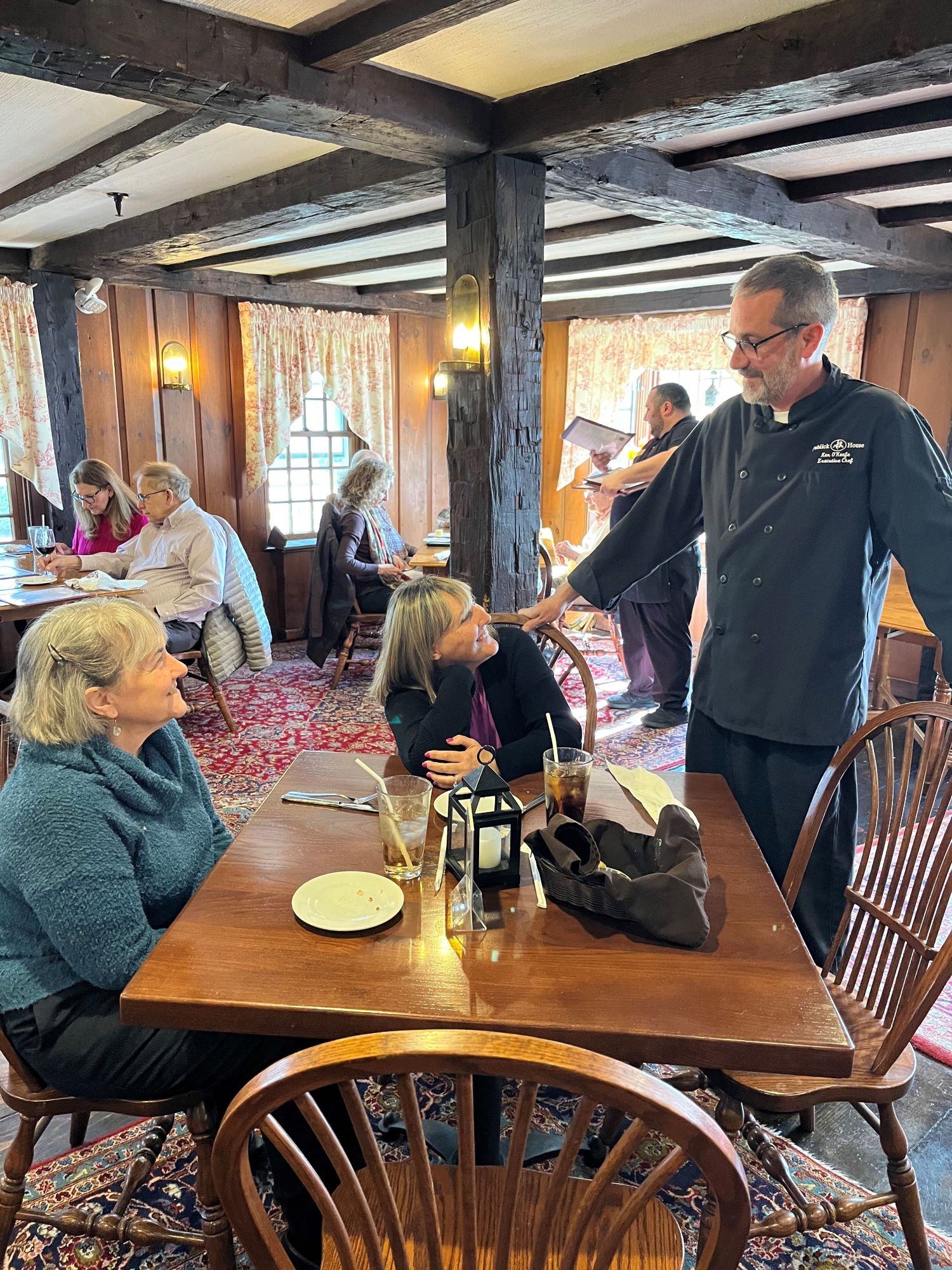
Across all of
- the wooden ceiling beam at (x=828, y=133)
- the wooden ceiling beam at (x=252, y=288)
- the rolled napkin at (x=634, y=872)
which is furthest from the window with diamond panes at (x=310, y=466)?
the rolled napkin at (x=634, y=872)

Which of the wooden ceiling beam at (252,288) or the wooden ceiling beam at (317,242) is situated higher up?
the wooden ceiling beam at (317,242)

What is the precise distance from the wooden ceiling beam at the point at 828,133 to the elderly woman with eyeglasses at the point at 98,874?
2.50m

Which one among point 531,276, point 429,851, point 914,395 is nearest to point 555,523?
point 914,395

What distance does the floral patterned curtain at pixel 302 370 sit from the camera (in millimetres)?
6367

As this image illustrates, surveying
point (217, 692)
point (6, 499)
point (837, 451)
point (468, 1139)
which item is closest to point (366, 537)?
point (217, 692)

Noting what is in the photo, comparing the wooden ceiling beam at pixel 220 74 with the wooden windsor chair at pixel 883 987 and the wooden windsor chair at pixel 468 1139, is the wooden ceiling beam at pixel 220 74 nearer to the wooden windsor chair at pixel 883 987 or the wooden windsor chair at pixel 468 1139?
the wooden windsor chair at pixel 883 987

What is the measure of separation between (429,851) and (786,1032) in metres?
0.66

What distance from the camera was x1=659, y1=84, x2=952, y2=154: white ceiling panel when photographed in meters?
2.50

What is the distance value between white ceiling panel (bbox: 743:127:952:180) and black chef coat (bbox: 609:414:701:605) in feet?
4.01

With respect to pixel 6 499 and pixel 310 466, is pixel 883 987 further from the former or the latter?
pixel 310 466

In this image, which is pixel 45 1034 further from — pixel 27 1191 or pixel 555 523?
pixel 555 523

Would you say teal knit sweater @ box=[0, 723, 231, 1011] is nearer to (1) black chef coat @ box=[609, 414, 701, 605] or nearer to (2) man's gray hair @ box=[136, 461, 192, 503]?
(2) man's gray hair @ box=[136, 461, 192, 503]

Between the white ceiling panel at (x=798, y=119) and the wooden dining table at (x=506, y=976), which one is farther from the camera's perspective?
the white ceiling panel at (x=798, y=119)

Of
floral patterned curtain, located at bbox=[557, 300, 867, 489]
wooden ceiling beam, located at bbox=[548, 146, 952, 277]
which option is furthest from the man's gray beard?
floral patterned curtain, located at bbox=[557, 300, 867, 489]
